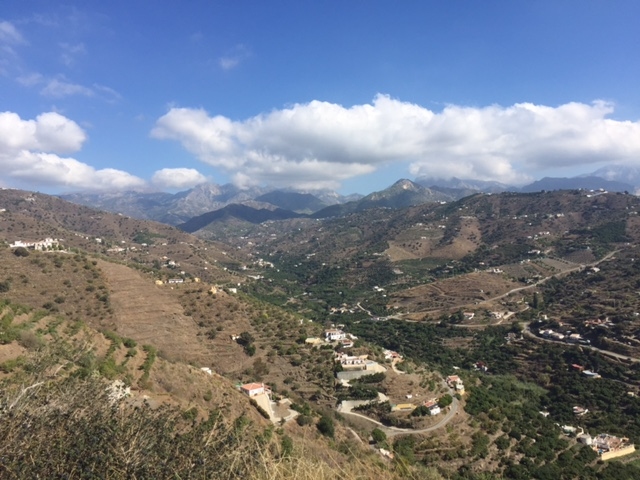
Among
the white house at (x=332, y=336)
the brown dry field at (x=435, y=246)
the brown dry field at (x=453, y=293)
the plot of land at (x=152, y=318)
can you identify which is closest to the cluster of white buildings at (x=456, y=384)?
the white house at (x=332, y=336)

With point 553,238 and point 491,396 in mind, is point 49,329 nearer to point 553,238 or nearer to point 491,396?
point 491,396

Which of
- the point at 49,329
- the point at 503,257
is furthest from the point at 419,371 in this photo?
the point at 503,257

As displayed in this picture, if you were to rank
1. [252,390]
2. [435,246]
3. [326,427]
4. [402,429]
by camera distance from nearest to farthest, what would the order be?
[326,427] → [252,390] → [402,429] → [435,246]

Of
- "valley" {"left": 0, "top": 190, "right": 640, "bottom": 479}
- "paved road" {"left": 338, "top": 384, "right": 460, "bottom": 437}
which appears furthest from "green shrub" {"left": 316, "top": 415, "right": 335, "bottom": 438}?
"paved road" {"left": 338, "top": 384, "right": 460, "bottom": 437}

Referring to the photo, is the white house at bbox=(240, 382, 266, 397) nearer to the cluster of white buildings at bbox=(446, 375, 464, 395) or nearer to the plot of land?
the plot of land

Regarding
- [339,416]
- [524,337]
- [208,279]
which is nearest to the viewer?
[339,416]

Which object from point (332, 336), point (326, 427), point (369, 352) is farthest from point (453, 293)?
point (326, 427)

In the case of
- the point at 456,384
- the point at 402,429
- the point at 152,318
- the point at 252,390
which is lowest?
the point at 456,384

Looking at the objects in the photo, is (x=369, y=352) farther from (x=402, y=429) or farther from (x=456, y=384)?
(x=402, y=429)

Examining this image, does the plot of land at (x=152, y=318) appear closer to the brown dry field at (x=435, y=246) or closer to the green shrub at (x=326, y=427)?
the green shrub at (x=326, y=427)

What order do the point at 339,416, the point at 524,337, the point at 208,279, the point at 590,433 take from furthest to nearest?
the point at 208,279 → the point at 524,337 → the point at 590,433 → the point at 339,416

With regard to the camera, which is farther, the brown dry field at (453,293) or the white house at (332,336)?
the brown dry field at (453,293)
